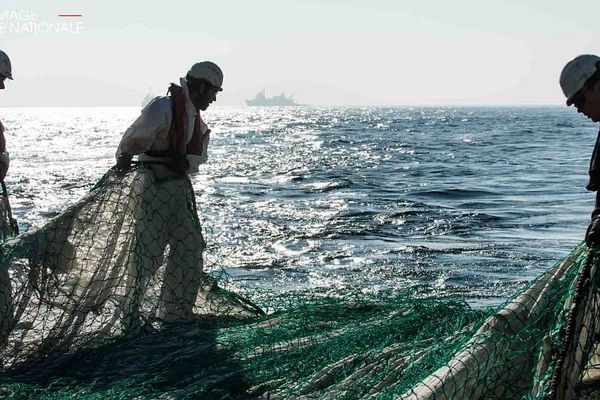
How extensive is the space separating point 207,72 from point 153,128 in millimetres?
533

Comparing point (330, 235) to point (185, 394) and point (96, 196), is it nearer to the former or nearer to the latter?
point (96, 196)

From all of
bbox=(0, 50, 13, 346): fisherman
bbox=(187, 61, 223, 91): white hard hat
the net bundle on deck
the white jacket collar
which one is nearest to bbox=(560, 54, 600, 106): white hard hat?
the net bundle on deck

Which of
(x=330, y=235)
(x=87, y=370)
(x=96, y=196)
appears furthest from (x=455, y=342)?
(x=330, y=235)

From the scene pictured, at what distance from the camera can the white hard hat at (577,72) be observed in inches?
156

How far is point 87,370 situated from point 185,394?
869 mm

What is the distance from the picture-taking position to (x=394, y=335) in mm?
5227

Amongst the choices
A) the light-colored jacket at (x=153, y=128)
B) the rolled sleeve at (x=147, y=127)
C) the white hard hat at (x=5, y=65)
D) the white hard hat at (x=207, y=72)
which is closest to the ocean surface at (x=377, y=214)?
the light-colored jacket at (x=153, y=128)

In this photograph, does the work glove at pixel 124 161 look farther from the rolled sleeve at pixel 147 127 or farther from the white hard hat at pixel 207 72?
the white hard hat at pixel 207 72

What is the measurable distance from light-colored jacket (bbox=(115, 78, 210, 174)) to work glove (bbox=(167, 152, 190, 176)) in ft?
0.26

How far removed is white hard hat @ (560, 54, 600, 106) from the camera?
3957 mm

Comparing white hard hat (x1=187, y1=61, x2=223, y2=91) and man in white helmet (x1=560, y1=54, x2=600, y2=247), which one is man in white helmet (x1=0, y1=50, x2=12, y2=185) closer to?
white hard hat (x1=187, y1=61, x2=223, y2=91)

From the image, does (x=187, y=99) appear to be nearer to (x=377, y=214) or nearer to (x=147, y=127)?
(x=147, y=127)

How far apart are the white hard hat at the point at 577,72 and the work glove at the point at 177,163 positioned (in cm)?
285

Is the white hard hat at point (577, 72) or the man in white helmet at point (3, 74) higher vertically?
the white hard hat at point (577, 72)
